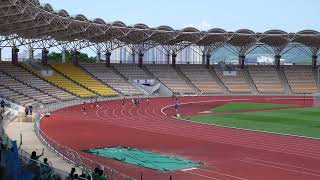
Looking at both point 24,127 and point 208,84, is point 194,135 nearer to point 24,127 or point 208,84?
point 24,127

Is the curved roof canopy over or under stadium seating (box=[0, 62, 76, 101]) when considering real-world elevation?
over

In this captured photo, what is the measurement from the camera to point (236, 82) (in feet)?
248

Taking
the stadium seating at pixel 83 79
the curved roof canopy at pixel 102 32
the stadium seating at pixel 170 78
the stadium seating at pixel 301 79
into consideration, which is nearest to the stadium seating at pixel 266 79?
the stadium seating at pixel 301 79

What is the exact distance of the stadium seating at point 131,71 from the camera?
70.8 m

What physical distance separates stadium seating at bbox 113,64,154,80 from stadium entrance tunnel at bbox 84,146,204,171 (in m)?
46.4

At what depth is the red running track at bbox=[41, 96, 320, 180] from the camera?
19.1 metres

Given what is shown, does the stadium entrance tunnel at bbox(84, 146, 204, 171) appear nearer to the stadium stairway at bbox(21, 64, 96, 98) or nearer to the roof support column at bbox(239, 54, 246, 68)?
the stadium stairway at bbox(21, 64, 96, 98)

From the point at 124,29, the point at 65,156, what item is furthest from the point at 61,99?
the point at 65,156

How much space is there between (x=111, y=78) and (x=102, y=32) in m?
10.4

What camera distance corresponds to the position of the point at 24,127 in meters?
30.8

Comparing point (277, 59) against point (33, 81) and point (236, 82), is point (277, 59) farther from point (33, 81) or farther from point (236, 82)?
point (33, 81)

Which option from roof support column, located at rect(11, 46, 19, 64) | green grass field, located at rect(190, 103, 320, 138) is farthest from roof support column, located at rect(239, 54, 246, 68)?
roof support column, located at rect(11, 46, 19, 64)

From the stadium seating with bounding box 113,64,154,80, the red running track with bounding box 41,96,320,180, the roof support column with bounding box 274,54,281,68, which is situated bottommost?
the red running track with bounding box 41,96,320,180

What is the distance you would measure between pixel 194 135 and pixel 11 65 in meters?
35.4
